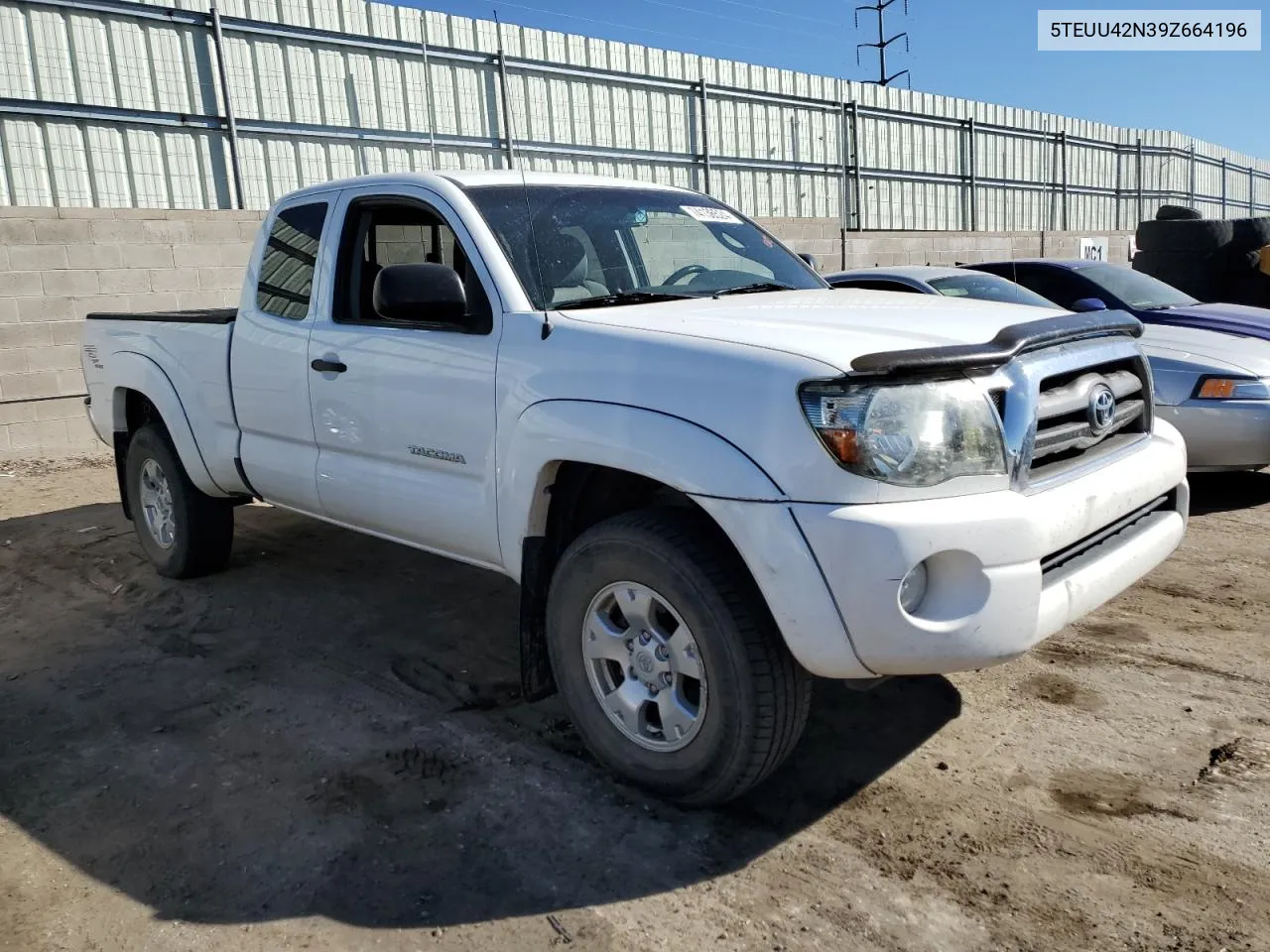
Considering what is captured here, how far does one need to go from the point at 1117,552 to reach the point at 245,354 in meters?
3.63

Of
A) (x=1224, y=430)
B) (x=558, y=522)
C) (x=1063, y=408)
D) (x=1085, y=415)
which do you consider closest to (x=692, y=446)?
(x=558, y=522)

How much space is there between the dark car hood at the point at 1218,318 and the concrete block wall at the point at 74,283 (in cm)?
802

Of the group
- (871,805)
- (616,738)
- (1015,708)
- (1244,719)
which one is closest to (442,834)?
(616,738)

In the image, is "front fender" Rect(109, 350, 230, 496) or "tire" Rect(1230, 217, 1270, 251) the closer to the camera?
"front fender" Rect(109, 350, 230, 496)

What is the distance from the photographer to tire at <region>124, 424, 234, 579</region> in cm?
532

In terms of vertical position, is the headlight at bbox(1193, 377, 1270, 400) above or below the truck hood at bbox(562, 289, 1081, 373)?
below

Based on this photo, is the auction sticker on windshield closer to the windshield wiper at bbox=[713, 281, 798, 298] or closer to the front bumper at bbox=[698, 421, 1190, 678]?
the windshield wiper at bbox=[713, 281, 798, 298]

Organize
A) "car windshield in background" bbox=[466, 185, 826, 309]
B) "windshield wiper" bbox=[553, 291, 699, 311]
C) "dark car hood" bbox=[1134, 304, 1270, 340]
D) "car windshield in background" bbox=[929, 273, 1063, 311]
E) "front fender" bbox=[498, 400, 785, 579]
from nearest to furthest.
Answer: "front fender" bbox=[498, 400, 785, 579], "windshield wiper" bbox=[553, 291, 699, 311], "car windshield in background" bbox=[466, 185, 826, 309], "dark car hood" bbox=[1134, 304, 1270, 340], "car windshield in background" bbox=[929, 273, 1063, 311]

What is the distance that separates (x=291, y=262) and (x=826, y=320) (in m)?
2.59

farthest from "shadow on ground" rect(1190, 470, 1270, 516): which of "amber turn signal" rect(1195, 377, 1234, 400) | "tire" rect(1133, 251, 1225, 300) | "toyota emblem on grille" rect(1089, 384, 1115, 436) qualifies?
"tire" rect(1133, 251, 1225, 300)

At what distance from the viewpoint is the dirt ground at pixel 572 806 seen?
2.51m

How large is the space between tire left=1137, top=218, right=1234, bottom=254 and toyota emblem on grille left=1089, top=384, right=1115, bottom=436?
31.0 feet

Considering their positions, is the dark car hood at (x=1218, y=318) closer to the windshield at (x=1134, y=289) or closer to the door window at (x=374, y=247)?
the windshield at (x=1134, y=289)

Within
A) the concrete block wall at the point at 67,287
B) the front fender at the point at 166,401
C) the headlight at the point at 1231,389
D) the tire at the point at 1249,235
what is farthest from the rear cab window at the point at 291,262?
the tire at the point at 1249,235
